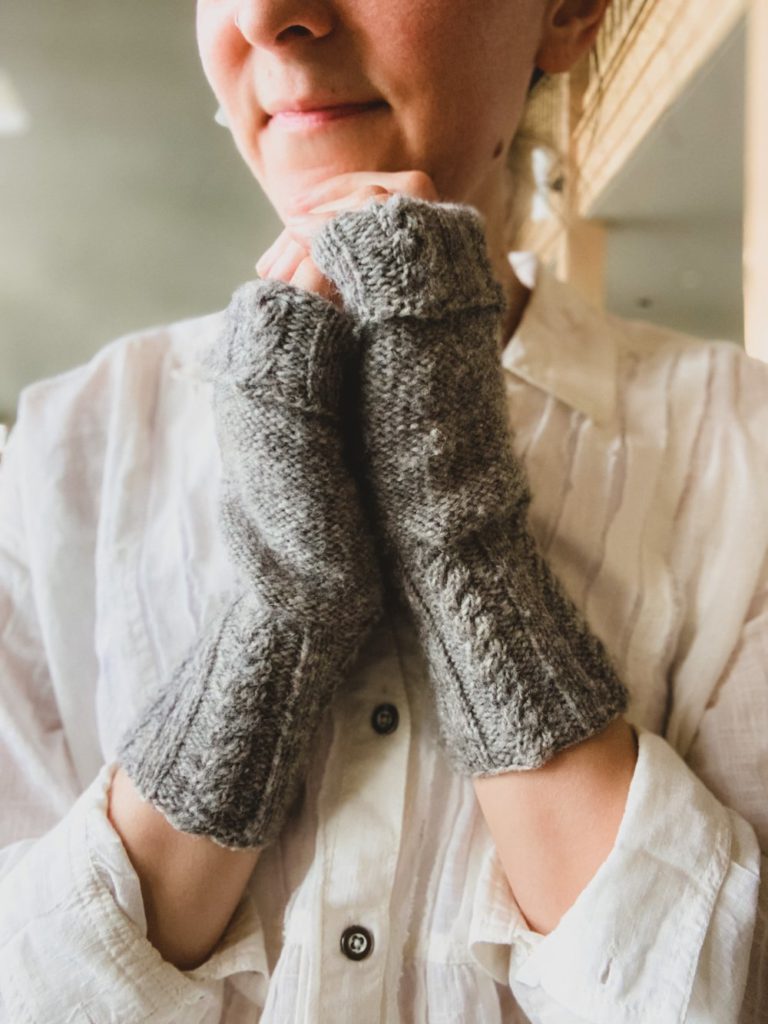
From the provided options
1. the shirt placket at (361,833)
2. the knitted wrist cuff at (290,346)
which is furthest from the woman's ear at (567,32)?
the shirt placket at (361,833)

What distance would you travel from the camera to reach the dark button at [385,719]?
20.4 inches

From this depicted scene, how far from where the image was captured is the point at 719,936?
422mm

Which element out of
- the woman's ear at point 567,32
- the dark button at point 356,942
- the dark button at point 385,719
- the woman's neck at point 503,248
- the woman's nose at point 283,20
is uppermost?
the woman's nose at point 283,20

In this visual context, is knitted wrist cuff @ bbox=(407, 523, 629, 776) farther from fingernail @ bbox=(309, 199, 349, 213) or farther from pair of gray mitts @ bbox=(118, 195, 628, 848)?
fingernail @ bbox=(309, 199, 349, 213)

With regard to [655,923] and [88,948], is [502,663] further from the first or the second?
[88,948]

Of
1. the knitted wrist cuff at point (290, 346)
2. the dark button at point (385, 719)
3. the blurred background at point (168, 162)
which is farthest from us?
the blurred background at point (168, 162)

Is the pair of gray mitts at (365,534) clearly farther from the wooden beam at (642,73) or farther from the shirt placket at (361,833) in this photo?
the wooden beam at (642,73)

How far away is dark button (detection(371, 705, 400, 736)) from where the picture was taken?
0.52 meters

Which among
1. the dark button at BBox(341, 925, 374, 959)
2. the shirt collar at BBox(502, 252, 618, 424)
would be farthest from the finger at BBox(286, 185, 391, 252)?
the dark button at BBox(341, 925, 374, 959)

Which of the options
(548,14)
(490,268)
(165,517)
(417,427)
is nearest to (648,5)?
(548,14)

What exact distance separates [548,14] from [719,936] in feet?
2.19

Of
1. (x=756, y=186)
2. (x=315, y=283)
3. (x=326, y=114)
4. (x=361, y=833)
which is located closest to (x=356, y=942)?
(x=361, y=833)

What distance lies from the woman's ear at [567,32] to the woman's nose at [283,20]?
0.22 m

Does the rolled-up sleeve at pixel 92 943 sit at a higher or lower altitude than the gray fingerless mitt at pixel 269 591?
lower
